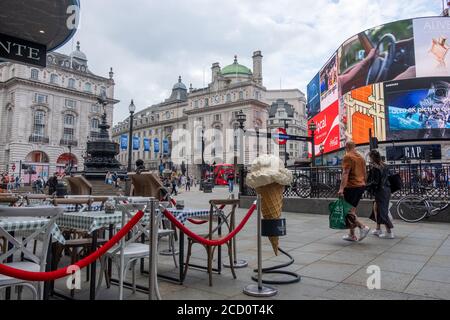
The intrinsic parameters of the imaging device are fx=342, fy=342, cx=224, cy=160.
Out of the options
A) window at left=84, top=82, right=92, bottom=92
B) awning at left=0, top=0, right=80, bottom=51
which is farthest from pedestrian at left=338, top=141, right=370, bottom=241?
window at left=84, top=82, right=92, bottom=92

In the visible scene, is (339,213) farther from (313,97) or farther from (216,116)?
(216,116)

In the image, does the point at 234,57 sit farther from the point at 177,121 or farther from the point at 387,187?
the point at 387,187

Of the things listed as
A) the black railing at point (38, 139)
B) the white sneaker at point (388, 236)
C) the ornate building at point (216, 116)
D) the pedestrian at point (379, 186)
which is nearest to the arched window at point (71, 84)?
the black railing at point (38, 139)

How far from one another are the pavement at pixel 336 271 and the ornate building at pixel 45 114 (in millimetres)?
57415

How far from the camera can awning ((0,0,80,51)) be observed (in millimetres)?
4785

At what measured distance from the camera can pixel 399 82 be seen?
3816cm

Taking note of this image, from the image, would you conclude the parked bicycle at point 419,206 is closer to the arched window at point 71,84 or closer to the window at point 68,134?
the window at point 68,134

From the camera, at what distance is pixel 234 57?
85438 millimetres

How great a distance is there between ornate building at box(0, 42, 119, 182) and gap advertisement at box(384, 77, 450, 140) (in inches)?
1963

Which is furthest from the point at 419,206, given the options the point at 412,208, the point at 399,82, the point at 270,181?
the point at 399,82

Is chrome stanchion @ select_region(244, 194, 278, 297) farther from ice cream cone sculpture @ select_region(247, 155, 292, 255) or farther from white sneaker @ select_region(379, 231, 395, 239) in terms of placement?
white sneaker @ select_region(379, 231, 395, 239)
